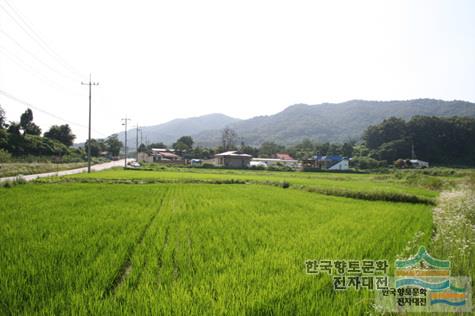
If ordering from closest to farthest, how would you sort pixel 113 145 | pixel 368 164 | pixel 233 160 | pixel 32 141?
1. pixel 32 141
2. pixel 368 164
3. pixel 233 160
4. pixel 113 145

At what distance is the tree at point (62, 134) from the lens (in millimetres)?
56562

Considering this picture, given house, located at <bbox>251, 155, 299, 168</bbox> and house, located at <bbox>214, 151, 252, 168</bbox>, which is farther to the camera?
house, located at <bbox>251, 155, 299, 168</bbox>

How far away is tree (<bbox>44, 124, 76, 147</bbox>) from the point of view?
5656 cm

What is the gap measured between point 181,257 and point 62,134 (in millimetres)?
66257

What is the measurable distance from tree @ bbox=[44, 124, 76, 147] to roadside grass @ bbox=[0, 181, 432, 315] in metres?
58.2

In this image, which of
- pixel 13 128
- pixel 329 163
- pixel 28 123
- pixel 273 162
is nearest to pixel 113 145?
pixel 28 123

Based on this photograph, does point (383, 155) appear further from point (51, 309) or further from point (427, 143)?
point (51, 309)

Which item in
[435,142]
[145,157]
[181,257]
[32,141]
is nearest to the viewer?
[181,257]

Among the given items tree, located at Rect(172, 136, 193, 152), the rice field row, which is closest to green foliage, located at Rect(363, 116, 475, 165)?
the rice field row

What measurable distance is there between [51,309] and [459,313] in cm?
479

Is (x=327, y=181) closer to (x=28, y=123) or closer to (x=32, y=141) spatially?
(x=32, y=141)

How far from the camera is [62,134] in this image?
57.9 metres

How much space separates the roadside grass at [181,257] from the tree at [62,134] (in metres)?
58.2

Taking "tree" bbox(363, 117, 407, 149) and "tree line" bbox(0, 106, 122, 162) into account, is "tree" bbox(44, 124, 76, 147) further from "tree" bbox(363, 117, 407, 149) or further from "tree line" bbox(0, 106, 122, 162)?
"tree" bbox(363, 117, 407, 149)
